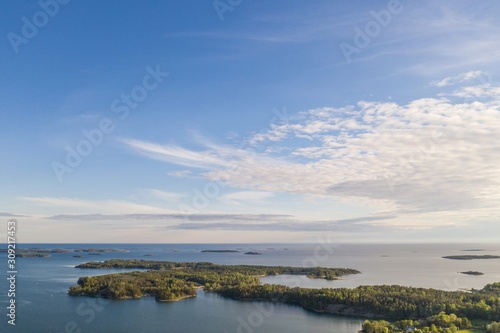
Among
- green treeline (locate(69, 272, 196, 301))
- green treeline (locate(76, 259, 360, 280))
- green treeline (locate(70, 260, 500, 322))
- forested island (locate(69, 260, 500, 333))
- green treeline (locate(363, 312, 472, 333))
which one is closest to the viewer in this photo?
green treeline (locate(363, 312, 472, 333))

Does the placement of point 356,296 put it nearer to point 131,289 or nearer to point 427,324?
point 427,324

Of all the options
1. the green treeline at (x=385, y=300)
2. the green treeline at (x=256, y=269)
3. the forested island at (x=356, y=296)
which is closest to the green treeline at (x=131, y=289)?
the forested island at (x=356, y=296)

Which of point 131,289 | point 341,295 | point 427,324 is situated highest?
point 341,295

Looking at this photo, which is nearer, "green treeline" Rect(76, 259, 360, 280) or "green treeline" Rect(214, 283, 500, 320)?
"green treeline" Rect(214, 283, 500, 320)

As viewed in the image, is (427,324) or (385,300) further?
(385,300)

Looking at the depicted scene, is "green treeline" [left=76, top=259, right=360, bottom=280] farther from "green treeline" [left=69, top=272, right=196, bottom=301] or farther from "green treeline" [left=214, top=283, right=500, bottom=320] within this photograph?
"green treeline" [left=214, top=283, right=500, bottom=320]

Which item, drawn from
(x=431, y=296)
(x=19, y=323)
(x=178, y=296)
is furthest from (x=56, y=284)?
(x=431, y=296)

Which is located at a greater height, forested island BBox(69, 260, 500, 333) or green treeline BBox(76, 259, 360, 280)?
forested island BBox(69, 260, 500, 333)

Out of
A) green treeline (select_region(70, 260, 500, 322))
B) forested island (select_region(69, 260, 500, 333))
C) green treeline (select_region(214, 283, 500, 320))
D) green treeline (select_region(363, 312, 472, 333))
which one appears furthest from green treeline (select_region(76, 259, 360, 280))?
green treeline (select_region(363, 312, 472, 333))

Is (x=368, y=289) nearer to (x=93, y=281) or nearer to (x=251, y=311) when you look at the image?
(x=251, y=311)

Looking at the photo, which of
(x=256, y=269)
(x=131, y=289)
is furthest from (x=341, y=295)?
(x=256, y=269)

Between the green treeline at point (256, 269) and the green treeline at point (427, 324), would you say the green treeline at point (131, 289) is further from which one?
the green treeline at point (427, 324)
